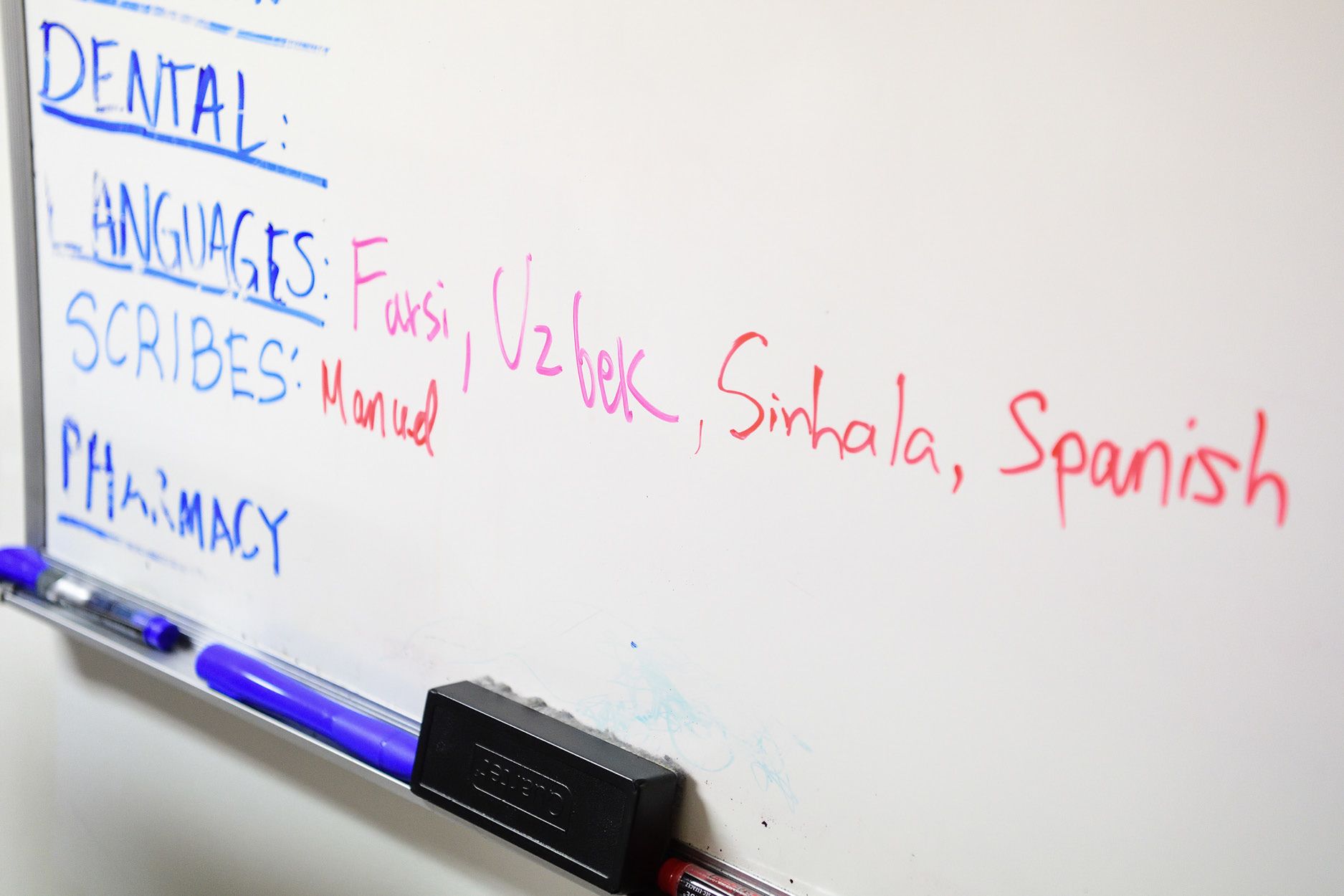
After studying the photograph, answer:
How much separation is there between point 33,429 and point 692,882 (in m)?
0.81

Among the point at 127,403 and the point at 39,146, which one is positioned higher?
the point at 39,146

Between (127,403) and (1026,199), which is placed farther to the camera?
(127,403)

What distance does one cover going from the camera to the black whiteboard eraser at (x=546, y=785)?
0.65 metres

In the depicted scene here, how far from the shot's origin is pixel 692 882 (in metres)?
0.65

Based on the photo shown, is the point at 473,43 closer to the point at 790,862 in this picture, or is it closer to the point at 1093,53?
the point at 1093,53

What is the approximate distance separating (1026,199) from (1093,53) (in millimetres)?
69

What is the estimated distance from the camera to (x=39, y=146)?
3.32 ft

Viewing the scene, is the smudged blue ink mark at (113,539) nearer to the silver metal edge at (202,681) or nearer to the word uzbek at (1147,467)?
the silver metal edge at (202,681)

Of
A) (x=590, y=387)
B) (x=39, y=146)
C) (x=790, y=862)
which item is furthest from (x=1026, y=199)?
(x=39, y=146)

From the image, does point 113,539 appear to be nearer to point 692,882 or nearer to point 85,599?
point 85,599

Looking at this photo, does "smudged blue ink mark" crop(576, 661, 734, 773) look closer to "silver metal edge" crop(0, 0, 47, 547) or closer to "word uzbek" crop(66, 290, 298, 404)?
"word uzbek" crop(66, 290, 298, 404)

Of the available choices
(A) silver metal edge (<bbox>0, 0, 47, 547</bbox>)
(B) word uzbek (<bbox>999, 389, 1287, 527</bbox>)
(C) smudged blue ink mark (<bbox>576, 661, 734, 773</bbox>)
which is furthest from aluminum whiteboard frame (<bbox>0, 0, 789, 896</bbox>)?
(B) word uzbek (<bbox>999, 389, 1287, 527</bbox>)

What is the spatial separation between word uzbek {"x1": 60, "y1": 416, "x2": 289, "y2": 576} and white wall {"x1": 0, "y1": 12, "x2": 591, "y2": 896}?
0.09 meters

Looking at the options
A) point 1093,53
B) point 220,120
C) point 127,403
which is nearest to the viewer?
point 1093,53
